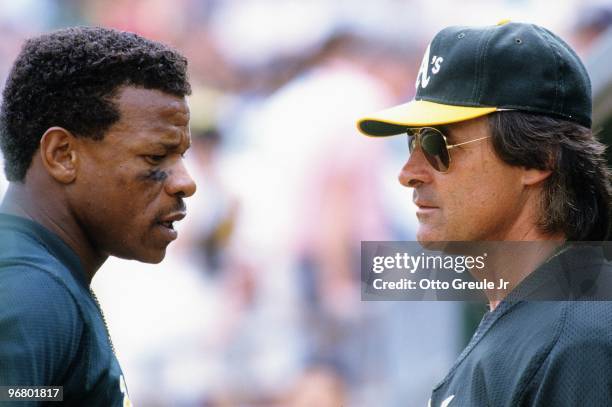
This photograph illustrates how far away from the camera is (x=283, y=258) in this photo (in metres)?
7.02

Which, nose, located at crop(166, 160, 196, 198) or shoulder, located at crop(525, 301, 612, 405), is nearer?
shoulder, located at crop(525, 301, 612, 405)

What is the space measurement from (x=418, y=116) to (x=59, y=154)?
2.93 ft

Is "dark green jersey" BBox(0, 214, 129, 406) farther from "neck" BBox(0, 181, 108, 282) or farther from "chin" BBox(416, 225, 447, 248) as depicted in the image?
"chin" BBox(416, 225, 447, 248)

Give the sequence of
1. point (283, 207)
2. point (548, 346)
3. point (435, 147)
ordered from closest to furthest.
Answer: point (548, 346) → point (435, 147) → point (283, 207)

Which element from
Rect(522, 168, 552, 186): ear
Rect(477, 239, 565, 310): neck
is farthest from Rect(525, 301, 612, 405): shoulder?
Rect(522, 168, 552, 186): ear

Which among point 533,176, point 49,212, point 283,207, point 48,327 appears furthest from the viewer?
point 283,207

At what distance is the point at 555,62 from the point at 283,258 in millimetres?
4738

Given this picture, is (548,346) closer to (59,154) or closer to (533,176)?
(533,176)

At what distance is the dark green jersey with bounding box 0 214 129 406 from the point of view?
6.33 feet

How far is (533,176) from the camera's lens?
240 centimetres

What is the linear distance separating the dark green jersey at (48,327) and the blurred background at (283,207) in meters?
4.12

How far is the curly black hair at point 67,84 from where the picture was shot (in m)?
2.30

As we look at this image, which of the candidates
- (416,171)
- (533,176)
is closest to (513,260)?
(533,176)

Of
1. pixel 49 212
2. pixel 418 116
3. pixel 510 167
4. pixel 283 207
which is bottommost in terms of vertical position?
pixel 49 212
